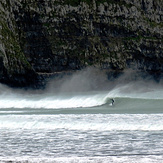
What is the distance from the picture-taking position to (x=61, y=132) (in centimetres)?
2514

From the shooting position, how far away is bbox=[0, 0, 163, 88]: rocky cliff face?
252 ft

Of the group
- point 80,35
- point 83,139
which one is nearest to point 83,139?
point 83,139

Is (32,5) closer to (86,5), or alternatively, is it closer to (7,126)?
(86,5)

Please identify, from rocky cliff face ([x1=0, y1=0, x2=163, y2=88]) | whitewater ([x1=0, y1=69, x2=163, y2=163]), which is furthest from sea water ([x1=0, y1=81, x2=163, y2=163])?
rocky cliff face ([x1=0, y1=0, x2=163, y2=88])

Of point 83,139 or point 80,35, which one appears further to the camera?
point 80,35

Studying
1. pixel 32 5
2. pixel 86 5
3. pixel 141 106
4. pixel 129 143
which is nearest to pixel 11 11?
pixel 32 5

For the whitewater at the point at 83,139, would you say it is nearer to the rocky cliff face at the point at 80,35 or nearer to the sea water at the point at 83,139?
the sea water at the point at 83,139

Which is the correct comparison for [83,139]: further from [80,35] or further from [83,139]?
[80,35]

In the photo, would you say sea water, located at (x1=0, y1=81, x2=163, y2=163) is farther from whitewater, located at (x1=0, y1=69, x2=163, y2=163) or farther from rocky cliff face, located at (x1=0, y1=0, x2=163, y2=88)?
rocky cliff face, located at (x1=0, y1=0, x2=163, y2=88)

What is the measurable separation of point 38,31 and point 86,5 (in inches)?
304

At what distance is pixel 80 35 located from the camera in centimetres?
8000

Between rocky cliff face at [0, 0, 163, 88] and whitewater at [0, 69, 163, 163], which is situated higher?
whitewater at [0, 69, 163, 163]

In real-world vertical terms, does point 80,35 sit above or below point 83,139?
below

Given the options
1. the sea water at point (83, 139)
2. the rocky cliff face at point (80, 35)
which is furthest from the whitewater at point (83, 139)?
the rocky cliff face at point (80, 35)
